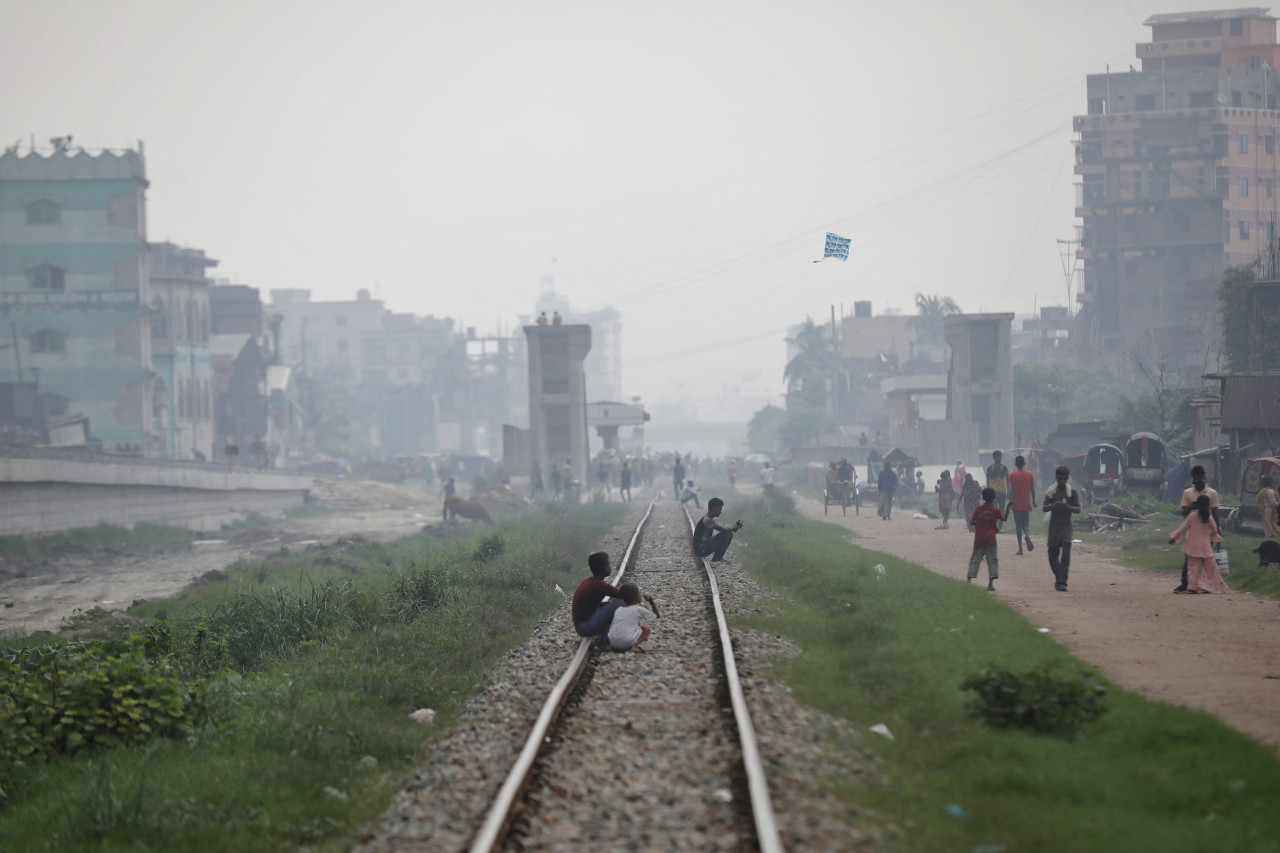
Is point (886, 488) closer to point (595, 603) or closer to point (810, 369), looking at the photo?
point (595, 603)

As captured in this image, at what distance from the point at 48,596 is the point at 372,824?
1986cm

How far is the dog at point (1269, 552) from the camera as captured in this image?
14.8 m

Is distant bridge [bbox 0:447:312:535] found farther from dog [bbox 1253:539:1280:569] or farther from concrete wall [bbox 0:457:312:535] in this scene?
dog [bbox 1253:539:1280:569]

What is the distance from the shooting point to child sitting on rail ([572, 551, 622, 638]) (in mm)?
11242

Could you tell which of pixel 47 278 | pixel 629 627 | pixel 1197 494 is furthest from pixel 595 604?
pixel 47 278

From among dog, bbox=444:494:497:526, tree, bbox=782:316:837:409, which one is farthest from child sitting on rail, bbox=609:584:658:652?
tree, bbox=782:316:837:409

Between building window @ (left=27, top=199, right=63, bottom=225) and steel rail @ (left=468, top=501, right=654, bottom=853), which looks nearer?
steel rail @ (left=468, top=501, right=654, bottom=853)

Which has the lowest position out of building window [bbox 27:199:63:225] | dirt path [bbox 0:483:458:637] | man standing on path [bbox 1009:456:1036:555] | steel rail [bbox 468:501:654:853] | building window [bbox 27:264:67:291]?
dirt path [bbox 0:483:458:637]

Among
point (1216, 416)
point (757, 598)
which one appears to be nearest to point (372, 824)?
point (757, 598)

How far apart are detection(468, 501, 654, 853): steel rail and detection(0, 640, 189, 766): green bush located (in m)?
2.98

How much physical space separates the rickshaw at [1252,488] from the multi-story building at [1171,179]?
2194 inches

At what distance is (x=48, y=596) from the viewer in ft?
75.3

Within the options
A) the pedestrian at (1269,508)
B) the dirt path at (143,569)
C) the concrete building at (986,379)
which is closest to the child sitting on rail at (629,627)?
the dirt path at (143,569)

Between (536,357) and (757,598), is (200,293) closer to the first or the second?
(536,357)
